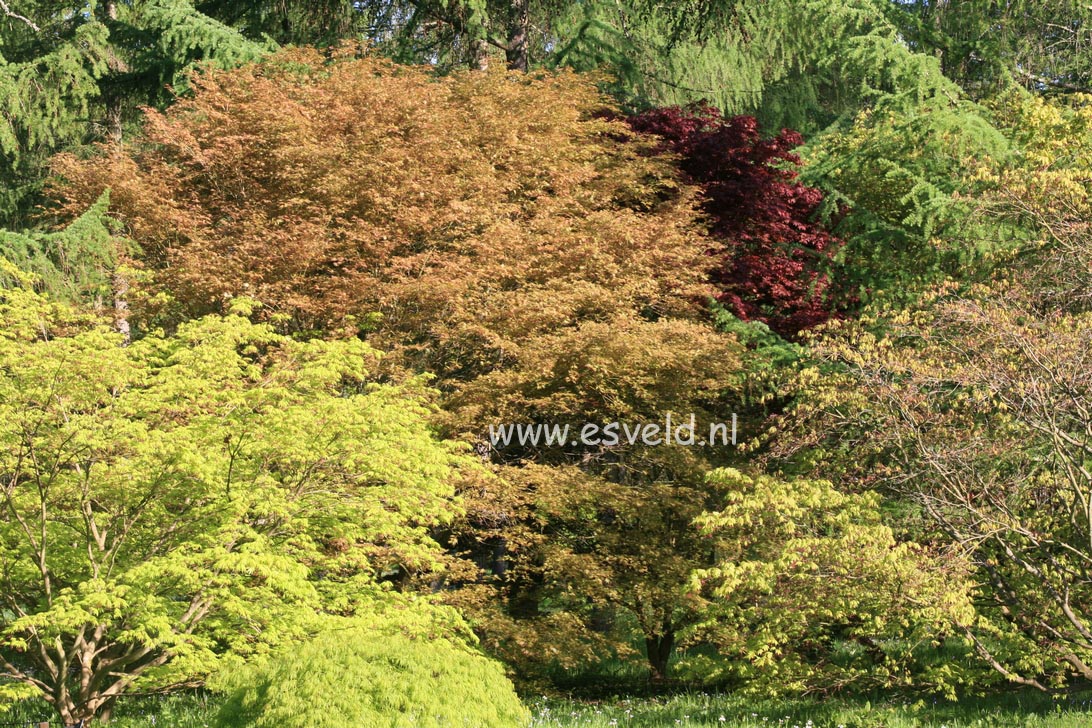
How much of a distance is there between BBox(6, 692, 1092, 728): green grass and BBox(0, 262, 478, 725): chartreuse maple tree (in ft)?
3.52

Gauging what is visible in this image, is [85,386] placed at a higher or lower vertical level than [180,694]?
higher

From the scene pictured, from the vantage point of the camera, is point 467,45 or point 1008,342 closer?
point 1008,342

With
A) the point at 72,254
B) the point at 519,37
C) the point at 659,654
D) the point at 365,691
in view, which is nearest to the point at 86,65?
the point at 519,37

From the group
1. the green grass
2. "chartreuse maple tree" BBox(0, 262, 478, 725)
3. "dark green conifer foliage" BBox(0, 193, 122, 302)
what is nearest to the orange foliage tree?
"dark green conifer foliage" BBox(0, 193, 122, 302)

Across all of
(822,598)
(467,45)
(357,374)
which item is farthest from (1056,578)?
(467,45)

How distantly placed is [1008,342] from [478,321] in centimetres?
668

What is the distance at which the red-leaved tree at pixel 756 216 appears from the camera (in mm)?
15500

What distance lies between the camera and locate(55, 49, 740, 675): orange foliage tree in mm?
12586

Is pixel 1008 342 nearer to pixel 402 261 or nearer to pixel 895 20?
pixel 402 261

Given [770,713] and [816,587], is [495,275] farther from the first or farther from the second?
[770,713]

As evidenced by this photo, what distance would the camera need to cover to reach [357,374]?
10.5 meters

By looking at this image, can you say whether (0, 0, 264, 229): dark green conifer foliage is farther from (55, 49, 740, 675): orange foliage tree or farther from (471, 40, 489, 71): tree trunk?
(471, 40, 489, 71): tree trunk

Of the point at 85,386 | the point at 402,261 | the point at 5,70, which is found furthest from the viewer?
the point at 5,70

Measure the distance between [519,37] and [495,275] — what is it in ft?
29.6
